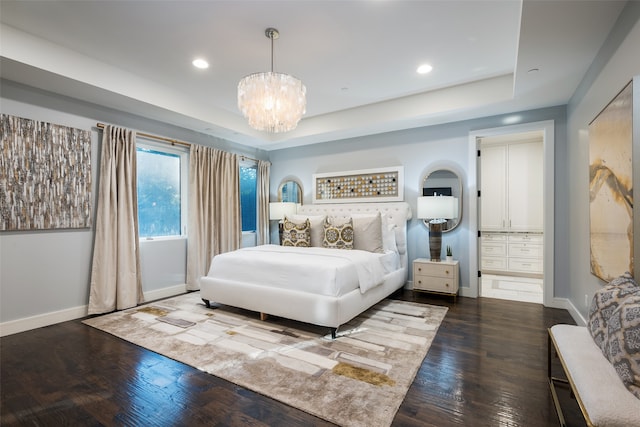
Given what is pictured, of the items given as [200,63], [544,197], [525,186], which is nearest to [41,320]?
[200,63]

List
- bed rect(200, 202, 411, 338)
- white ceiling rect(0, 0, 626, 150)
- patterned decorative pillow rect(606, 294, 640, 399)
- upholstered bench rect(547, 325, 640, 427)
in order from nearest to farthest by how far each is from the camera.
A: upholstered bench rect(547, 325, 640, 427) < patterned decorative pillow rect(606, 294, 640, 399) < white ceiling rect(0, 0, 626, 150) < bed rect(200, 202, 411, 338)

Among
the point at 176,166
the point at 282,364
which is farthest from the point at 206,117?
the point at 282,364

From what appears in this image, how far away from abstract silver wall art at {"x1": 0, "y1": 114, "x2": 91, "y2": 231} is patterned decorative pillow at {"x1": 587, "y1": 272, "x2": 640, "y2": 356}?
451 centimetres

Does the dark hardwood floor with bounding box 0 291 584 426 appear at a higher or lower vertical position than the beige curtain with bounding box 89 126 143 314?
lower

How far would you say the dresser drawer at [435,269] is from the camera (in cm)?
391

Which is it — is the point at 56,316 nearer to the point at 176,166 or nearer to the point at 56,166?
the point at 56,166

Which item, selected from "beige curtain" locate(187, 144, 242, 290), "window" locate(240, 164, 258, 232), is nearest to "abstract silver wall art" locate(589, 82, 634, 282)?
"beige curtain" locate(187, 144, 242, 290)

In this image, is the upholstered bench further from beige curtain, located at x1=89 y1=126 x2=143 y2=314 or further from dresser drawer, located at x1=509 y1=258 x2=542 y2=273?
dresser drawer, located at x1=509 y1=258 x2=542 y2=273

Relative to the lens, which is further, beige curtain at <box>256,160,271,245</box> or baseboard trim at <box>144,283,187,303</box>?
beige curtain at <box>256,160,271,245</box>

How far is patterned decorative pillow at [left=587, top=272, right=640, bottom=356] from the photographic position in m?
1.50

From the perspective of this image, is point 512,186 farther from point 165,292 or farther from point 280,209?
point 165,292

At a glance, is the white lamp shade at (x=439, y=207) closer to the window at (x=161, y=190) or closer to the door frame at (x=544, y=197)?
the door frame at (x=544, y=197)

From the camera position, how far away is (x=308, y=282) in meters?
2.91

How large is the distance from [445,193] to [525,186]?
7.58 feet
